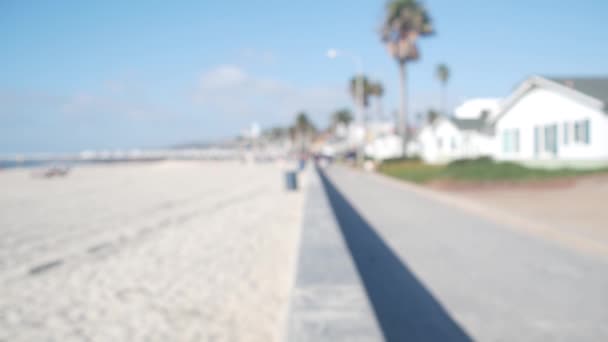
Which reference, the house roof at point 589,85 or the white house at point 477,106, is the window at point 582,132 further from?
the white house at point 477,106

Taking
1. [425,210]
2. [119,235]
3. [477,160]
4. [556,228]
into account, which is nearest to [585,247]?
[556,228]

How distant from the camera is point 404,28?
126ft

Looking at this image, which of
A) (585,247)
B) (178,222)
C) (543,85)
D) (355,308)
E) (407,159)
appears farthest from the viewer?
(407,159)

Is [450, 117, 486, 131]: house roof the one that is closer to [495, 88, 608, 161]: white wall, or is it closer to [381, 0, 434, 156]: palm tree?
[495, 88, 608, 161]: white wall

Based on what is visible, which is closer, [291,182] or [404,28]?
[291,182]

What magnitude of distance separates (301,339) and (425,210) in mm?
11946

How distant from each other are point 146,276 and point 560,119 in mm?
6233

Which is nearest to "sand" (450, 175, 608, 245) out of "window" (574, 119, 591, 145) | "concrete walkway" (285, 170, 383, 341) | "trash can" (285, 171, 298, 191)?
"concrete walkway" (285, 170, 383, 341)

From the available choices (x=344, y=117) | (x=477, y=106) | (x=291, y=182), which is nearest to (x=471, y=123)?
(x=477, y=106)

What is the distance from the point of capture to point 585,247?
Result: 8586mm

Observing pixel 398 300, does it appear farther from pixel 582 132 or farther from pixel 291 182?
pixel 291 182

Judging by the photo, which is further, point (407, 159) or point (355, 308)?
point (407, 159)

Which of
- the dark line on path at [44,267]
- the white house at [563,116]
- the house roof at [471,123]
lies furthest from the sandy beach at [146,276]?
the white house at [563,116]

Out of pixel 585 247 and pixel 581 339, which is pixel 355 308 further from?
pixel 585 247
